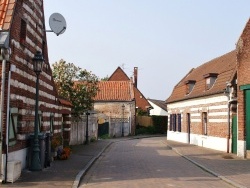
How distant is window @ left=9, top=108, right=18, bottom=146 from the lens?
12.1m

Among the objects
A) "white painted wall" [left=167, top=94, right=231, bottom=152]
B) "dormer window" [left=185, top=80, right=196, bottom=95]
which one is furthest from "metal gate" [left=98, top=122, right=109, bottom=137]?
"dormer window" [left=185, top=80, right=196, bottom=95]

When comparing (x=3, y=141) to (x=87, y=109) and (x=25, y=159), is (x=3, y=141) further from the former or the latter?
(x=87, y=109)

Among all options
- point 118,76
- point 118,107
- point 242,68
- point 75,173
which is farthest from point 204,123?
point 118,76

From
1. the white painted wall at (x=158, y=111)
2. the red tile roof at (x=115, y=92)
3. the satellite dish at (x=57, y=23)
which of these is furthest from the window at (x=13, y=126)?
the white painted wall at (x=158, y=111)

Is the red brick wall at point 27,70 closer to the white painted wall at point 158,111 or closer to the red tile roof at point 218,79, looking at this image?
the red tile roof at point 218,79

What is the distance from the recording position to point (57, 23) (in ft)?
52.8

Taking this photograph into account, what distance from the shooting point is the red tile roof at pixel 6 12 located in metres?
11.8

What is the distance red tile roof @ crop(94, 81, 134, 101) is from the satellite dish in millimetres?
34401

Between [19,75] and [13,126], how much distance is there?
1575 millimetres

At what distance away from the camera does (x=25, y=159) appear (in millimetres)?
13844

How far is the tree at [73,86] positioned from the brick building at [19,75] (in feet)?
38.6

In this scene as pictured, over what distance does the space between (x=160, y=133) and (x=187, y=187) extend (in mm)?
44030

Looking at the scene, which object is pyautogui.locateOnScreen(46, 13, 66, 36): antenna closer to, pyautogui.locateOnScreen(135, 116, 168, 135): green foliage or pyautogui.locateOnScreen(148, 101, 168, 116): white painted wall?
pyautogui.locateOnScreen(135, 116, 168, 135): green foliage

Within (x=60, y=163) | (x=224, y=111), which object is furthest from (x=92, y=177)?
(x=224, y=111)
